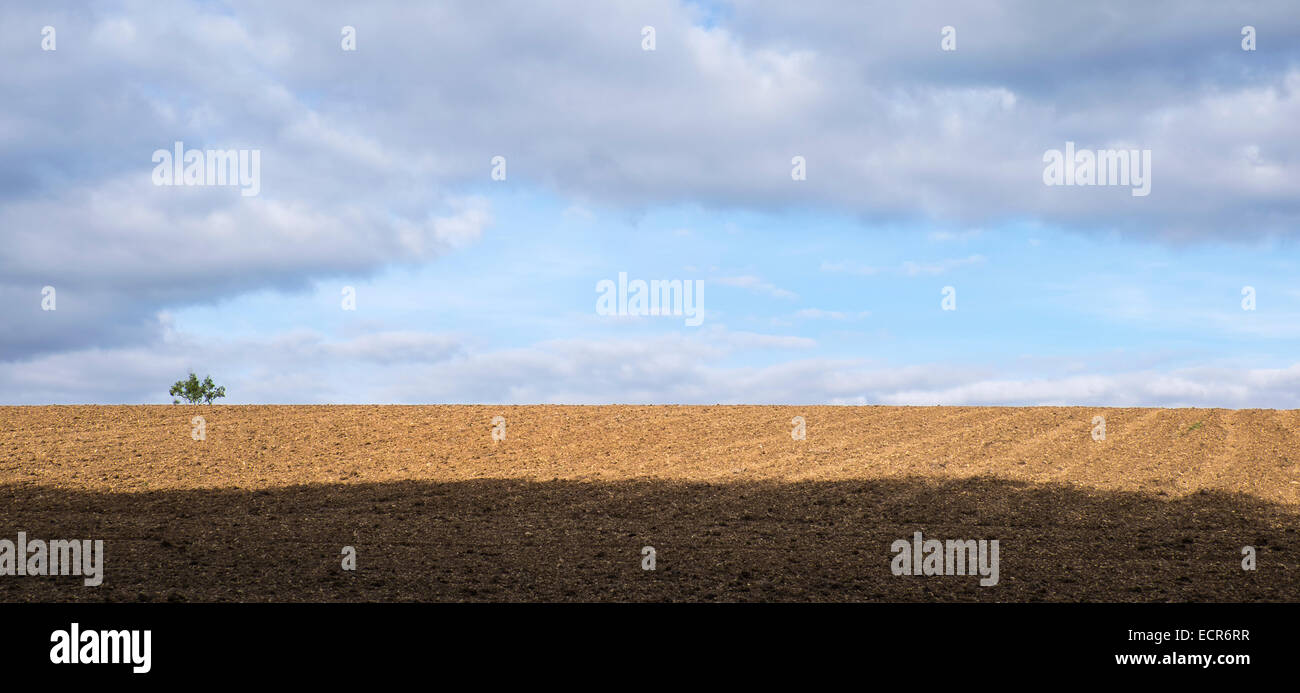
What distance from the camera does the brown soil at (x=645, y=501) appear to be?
12.8 meters

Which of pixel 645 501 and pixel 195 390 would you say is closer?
pixel 645 501

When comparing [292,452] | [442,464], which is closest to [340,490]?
[442,464]

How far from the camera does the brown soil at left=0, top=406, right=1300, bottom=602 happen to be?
12.8m

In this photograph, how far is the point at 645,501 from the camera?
56.2 ft

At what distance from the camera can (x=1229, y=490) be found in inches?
693

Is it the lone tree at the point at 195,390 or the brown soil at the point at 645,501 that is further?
the lone tree at the point at 195,390

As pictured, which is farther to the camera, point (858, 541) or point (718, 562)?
point (858, 541)

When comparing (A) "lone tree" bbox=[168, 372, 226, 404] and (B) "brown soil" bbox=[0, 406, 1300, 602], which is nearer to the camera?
(B) "brown soil" bbox=[0, 406, 1300, 602]
